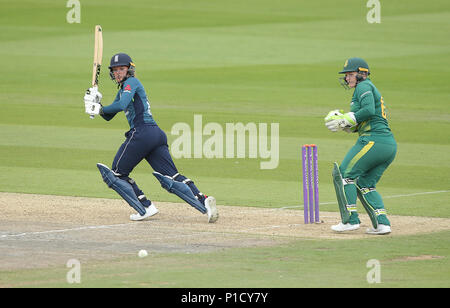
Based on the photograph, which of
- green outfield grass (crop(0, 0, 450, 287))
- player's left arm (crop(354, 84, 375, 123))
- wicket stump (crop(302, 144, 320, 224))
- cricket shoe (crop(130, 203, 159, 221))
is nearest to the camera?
green outfield grass (crop(0, 0, 450, 287))

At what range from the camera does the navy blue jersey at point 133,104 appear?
1142cm

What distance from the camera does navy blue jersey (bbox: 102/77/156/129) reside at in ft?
37.5

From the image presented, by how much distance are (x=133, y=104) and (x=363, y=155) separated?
9.35 ft

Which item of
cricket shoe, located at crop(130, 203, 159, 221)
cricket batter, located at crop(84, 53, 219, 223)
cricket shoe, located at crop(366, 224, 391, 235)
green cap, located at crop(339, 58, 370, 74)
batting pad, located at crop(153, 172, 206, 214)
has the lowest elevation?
cricket shoe, located at crop(366, 224, 391, 235)

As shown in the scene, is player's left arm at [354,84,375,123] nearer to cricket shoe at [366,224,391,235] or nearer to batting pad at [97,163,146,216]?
cricket shoe at [366,224,391,235]

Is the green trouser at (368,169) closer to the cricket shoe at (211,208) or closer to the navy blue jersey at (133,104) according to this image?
the cricket shoe at (211,208)

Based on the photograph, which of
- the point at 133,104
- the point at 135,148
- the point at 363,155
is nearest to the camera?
the point at 363,155

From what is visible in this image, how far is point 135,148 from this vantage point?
1152cm

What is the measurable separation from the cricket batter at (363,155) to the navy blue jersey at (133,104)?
2.28 meters

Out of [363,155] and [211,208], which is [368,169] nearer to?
[363,155]

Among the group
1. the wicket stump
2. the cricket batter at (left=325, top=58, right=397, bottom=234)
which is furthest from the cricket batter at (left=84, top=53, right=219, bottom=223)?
the cricket batter at (left=325, top=58, right=397, bottom=234)

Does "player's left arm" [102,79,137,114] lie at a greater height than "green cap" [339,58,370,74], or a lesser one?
lesser

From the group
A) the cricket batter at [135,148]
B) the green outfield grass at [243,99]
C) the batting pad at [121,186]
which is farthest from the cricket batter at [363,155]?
the batting pad at [121,186]

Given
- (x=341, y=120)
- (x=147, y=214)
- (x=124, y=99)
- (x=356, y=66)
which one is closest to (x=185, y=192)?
(x=147, y=214)
